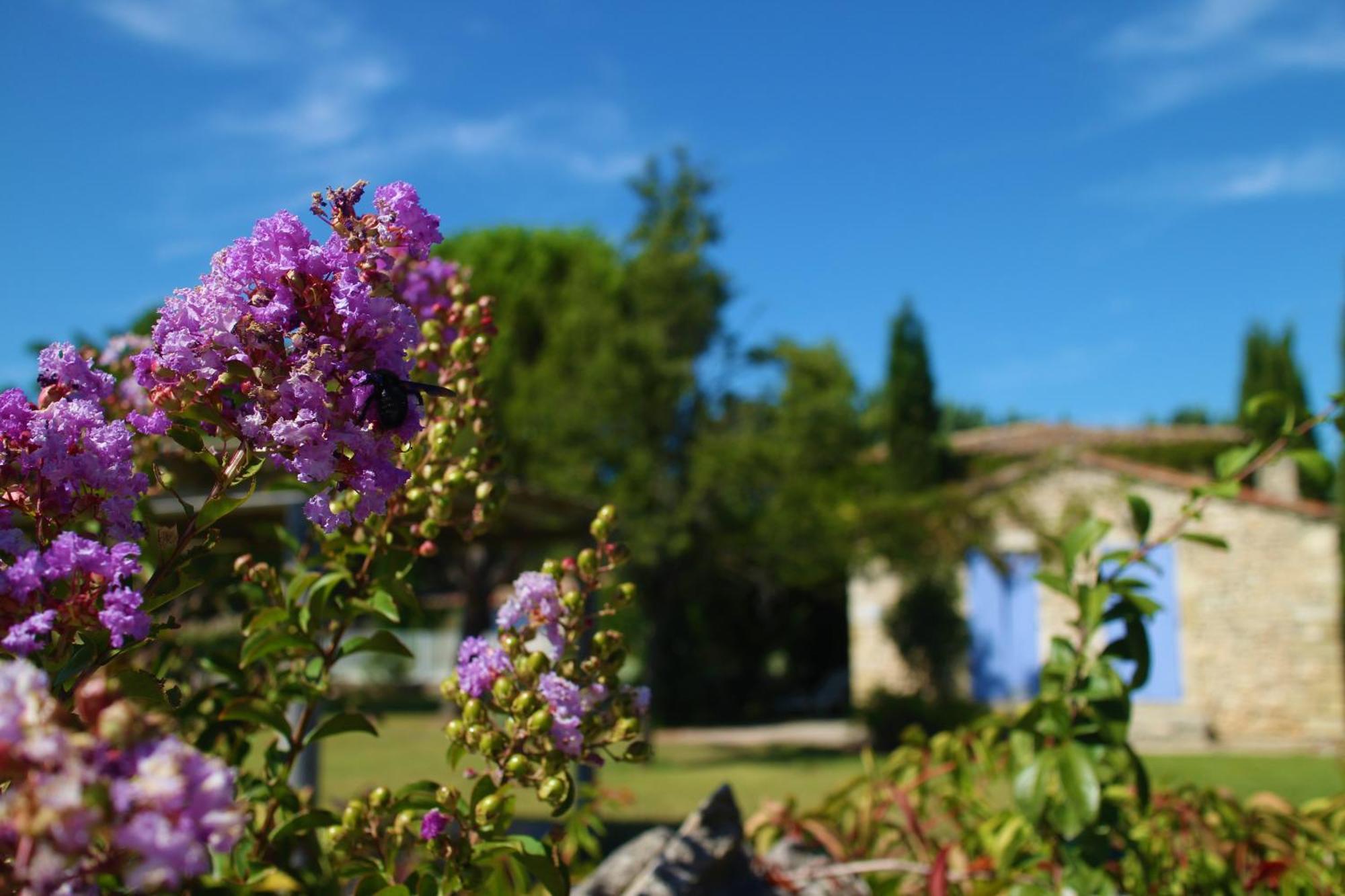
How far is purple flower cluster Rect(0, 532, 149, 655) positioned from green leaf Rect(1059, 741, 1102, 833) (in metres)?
1.46

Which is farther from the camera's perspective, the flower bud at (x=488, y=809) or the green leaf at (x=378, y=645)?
the green leaf at (x=378, y=645)

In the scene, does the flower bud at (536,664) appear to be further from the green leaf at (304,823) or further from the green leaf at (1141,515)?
the green leaf at (1141,515)

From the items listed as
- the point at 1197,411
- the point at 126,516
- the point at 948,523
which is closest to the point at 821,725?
the point at 948,523

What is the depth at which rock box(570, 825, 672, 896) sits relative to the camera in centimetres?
203

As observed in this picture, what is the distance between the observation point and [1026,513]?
15297 mm

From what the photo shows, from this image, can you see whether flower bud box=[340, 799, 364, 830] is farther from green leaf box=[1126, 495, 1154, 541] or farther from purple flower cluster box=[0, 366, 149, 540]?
green leaf box=[1126, 495, 1154, 541]

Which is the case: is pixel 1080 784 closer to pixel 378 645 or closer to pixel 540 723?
pixel 540 723

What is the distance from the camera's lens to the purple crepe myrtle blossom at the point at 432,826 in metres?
1.26

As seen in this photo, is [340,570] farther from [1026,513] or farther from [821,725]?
[821,725]

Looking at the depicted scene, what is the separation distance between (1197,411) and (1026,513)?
25370mm

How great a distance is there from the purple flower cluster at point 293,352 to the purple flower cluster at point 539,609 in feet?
1.11

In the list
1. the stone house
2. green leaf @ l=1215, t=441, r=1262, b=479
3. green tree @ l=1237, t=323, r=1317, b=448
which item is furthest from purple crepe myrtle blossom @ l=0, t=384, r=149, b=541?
green tree @ l=1237, t=323, r=1317, b=448

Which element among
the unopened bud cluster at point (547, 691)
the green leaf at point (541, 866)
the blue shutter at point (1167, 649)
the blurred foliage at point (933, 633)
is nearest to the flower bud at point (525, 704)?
the unopened bud cluster at point (547, 691)

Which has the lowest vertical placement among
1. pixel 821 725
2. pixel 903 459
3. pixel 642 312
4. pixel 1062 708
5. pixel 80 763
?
pixel 821 725
